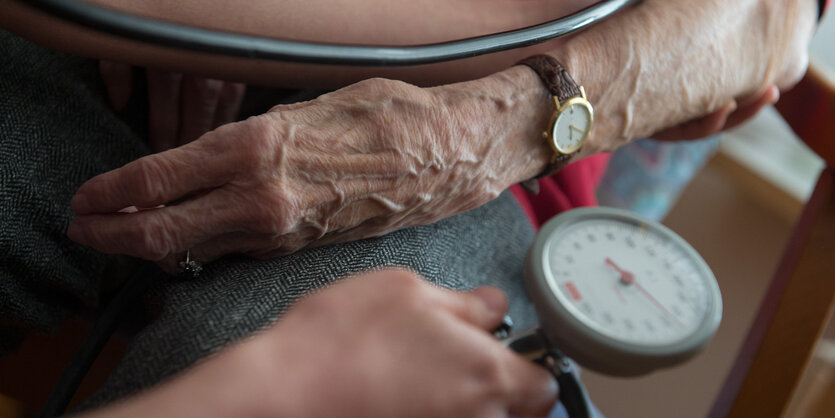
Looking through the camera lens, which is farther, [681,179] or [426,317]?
[681,179]

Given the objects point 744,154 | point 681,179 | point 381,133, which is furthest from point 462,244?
point 744,154

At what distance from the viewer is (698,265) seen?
21.3 inches

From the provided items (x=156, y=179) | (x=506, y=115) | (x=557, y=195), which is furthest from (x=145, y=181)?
(x=557, y=195)

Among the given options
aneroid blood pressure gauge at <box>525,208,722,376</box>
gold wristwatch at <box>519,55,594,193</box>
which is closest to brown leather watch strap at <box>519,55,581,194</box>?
gold wristwatch at <box>519,55,594,193</box>

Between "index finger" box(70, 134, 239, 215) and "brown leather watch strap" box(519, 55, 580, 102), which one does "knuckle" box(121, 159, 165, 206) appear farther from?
"brown leather watch strap" box(519, 55, 580, 102)

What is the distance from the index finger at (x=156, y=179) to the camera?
45 centimetres

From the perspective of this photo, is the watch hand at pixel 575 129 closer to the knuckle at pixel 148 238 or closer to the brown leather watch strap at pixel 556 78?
the brown leather watch strap at pixel 556 78

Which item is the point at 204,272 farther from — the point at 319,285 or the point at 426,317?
the point at 426,317

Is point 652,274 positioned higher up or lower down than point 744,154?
higher up

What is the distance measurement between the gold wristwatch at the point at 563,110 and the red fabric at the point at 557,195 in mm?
161

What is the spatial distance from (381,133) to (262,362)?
269 mm

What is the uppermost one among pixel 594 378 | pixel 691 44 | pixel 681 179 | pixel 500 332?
pixel 691 44

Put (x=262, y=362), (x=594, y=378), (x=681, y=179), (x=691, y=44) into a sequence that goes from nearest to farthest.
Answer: (x=262, y=362), (x=594, y=378), (x=691, y=44), (x=681, y=179)

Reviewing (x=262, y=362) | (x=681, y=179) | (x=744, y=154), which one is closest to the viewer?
(x=262, y=362)
